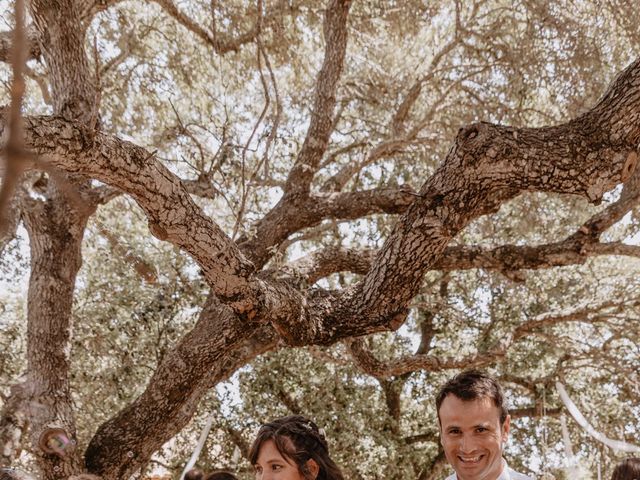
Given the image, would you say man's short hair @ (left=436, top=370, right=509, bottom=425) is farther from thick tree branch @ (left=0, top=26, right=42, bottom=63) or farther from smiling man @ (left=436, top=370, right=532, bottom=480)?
thick tree branch @ (left=0, top=26, right=42, bottom=63)

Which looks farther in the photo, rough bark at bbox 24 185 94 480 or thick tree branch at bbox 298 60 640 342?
rough bark at bbox 24 185 94 480

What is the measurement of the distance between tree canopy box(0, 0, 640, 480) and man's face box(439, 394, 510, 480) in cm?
130

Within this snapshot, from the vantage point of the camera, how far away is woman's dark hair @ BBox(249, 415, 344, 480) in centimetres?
245

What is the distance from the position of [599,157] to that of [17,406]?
14.0 feet

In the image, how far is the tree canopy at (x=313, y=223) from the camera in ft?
11.0

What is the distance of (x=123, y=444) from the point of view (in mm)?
4461

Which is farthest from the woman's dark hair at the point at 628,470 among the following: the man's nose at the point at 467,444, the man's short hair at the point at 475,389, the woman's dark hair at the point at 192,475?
the woman's dark hair at the point at 192,475

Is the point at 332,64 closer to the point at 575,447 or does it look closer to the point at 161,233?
the point at 161,233

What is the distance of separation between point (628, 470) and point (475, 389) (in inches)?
38.8

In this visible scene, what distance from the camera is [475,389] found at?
2.50m

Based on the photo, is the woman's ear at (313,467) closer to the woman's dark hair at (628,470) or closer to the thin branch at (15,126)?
the woman's dark hair at (628,470)

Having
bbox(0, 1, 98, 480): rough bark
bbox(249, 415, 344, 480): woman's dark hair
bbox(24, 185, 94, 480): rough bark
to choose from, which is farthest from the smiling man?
bbox(24, 185, 94, 480): rough bark

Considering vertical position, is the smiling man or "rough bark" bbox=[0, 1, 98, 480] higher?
"rough bark" bbox=[0, 1, 98, 480]

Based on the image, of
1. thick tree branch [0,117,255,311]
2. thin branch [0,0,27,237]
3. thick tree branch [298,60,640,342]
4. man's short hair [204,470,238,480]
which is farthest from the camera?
man's short hair [204,470,238,480]
